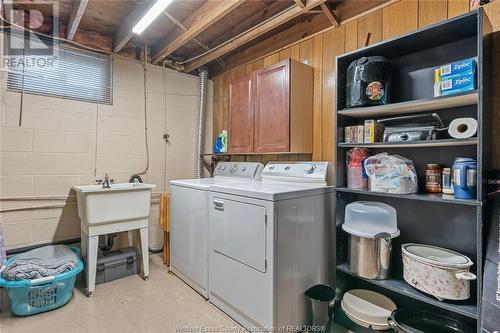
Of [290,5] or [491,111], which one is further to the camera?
[290,5]

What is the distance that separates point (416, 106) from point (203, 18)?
1895 mm

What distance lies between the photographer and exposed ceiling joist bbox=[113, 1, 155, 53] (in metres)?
2.19

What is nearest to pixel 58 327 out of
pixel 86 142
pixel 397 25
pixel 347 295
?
pixel 86 142

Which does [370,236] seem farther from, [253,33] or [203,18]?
[203,18]

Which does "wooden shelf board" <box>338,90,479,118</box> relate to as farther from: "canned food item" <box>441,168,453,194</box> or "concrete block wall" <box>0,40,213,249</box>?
"concrete block wall" <box>0,40,213,249</box>

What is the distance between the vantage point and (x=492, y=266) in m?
1.26

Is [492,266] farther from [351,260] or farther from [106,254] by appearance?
[106,254]

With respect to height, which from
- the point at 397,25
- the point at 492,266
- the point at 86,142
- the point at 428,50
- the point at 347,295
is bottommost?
the point at 347,295

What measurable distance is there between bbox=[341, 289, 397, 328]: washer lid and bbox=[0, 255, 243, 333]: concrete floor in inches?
31.5

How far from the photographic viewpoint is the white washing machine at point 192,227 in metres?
2.21

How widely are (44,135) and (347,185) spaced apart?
2.89m

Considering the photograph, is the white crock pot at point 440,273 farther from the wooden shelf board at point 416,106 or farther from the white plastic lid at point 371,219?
the wooden shelf board at point 416,106

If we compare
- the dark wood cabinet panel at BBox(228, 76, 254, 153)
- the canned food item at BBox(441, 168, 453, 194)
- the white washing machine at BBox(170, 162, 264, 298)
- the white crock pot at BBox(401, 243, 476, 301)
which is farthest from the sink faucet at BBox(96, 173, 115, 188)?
the canned food item at BBox(441, 168, 453, 194)
